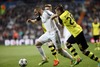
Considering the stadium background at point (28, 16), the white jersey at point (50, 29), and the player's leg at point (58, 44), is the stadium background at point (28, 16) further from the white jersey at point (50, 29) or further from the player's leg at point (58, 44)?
the player's leg at point (58, 44)

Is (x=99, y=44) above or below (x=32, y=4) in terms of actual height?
below

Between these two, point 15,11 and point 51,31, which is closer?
point 51,31

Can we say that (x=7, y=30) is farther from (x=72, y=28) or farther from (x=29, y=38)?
(x=72, y=28)

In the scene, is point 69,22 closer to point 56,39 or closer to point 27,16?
point 56,39

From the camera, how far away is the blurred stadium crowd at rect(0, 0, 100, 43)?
3491 centimetres

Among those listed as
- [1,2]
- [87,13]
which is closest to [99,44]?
[87,13]

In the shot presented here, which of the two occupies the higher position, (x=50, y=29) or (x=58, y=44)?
(x=50, y=29)

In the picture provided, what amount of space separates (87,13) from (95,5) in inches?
72.4

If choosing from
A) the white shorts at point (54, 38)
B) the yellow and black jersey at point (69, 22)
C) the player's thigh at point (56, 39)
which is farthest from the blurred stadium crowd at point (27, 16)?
the yellow and black jersey at point (69, 22)

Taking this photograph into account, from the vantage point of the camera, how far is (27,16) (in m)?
36.9

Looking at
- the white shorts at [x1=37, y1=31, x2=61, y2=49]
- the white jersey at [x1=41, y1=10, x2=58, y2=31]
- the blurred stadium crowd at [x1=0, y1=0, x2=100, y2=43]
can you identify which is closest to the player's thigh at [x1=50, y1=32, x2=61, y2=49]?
the white shorts at [x1=37, y1=31, x2=61, y2=49]

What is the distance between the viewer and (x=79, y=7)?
37094 millimetres

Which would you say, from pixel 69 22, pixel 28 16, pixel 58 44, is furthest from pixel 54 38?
pixel 28 16

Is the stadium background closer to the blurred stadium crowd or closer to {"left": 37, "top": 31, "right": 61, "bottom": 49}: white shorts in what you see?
the blurred stadium crowd
